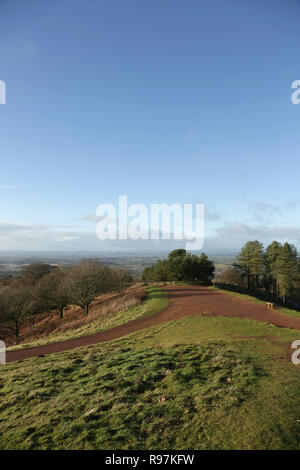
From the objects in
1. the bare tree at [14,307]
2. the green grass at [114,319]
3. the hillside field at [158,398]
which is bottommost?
the bare tree at [14,307]

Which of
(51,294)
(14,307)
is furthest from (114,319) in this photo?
(51,294)

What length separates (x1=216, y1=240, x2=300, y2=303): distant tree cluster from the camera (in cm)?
4388

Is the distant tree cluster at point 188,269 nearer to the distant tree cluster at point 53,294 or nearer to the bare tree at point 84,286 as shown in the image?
the distant tree cluster at point 53,294

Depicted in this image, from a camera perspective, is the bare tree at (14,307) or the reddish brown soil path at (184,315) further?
the bare tree at (14,307)

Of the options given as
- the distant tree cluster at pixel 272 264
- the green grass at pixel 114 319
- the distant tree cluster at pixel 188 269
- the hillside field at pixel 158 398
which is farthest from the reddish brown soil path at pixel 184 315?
the distant tree cluster at pixel 272 264

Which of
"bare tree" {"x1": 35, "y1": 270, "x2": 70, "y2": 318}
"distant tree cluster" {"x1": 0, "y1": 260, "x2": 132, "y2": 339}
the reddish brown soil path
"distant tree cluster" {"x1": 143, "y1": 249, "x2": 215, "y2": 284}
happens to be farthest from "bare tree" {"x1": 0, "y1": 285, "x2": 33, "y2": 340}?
"distant tree cluster" {"x1": 143, "y1": 249, "x2": 215, "y2": 284}

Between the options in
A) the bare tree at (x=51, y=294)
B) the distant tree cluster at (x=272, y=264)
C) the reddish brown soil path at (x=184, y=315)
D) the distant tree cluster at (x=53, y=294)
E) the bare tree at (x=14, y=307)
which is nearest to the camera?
the reddish brown soil path at (x=184, y=315)

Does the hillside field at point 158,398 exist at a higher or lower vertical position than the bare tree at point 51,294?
higher

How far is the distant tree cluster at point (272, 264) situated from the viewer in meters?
43.9

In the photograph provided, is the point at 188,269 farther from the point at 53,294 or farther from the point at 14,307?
the point at 14,307

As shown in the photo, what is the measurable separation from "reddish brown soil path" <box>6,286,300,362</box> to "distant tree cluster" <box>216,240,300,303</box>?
2704cm

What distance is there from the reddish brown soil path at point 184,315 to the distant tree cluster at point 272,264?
88.7 ft
